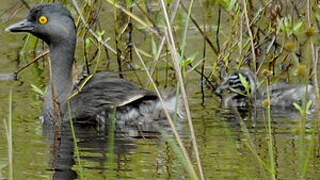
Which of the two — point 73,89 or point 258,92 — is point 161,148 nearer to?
point 73,89

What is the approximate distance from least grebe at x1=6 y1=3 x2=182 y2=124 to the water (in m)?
0.21

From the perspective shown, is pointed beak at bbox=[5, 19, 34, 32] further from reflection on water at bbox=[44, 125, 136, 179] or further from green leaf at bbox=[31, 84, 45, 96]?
reflection on water at bbox=[44, 125, 136, 179]

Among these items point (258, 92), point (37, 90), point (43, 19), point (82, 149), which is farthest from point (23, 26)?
point (258, 92)

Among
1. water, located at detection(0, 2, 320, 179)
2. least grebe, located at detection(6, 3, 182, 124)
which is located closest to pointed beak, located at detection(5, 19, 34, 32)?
least grebe, located at detection(6, 3, 182, 124)

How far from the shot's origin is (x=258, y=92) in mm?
8906

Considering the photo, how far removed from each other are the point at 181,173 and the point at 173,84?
319 cm

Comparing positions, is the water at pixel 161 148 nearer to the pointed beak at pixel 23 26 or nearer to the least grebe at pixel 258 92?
the least grebe at pixel 258 92

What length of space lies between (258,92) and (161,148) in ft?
7.22

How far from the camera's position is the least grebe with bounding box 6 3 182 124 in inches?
316

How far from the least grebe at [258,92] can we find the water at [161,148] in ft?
0.58

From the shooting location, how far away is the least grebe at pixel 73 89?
26.4 feet

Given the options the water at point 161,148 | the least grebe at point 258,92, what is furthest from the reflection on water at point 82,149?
the least grebe at point 258,92

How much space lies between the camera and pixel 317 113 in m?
5.41

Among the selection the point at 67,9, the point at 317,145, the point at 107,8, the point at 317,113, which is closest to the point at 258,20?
the point at 67,9
